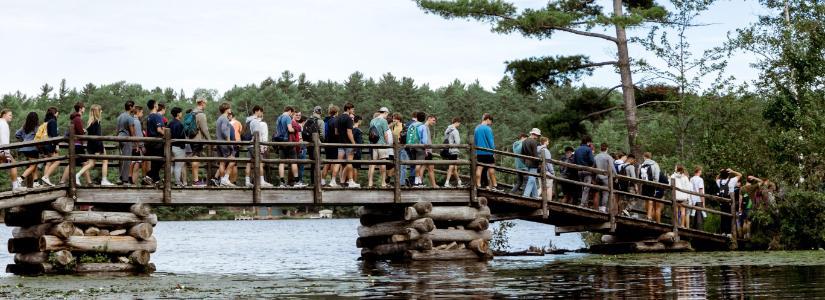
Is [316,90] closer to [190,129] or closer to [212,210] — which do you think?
Result: [212,210]

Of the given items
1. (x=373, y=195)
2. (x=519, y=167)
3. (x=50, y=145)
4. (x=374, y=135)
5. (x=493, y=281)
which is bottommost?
(x=493, y=281)

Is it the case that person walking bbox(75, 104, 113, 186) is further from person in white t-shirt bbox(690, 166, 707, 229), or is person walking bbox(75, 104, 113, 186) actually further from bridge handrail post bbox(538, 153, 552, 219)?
person in white t-shirt bbox(690, 166, 707, 229)

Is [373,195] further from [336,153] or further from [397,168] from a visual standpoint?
[336,153]

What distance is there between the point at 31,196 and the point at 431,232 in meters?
7.85

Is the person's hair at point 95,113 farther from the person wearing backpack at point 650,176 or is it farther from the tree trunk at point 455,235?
the person wearing backpack at point 650,176

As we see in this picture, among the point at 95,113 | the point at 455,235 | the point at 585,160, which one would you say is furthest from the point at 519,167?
the point at 95,113

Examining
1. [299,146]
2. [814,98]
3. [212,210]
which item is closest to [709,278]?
[299,146]

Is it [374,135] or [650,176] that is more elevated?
[374,135]

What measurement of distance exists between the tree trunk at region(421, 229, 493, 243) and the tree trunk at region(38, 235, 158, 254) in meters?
5.65

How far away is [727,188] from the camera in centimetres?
3048

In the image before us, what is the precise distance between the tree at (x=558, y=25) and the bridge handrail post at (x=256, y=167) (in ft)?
46.8

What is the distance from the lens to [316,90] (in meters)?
162

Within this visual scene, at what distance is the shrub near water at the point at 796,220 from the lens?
2817cm

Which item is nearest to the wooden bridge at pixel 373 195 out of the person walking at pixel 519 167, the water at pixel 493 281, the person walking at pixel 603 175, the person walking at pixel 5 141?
the person walking at pixel 603 175
